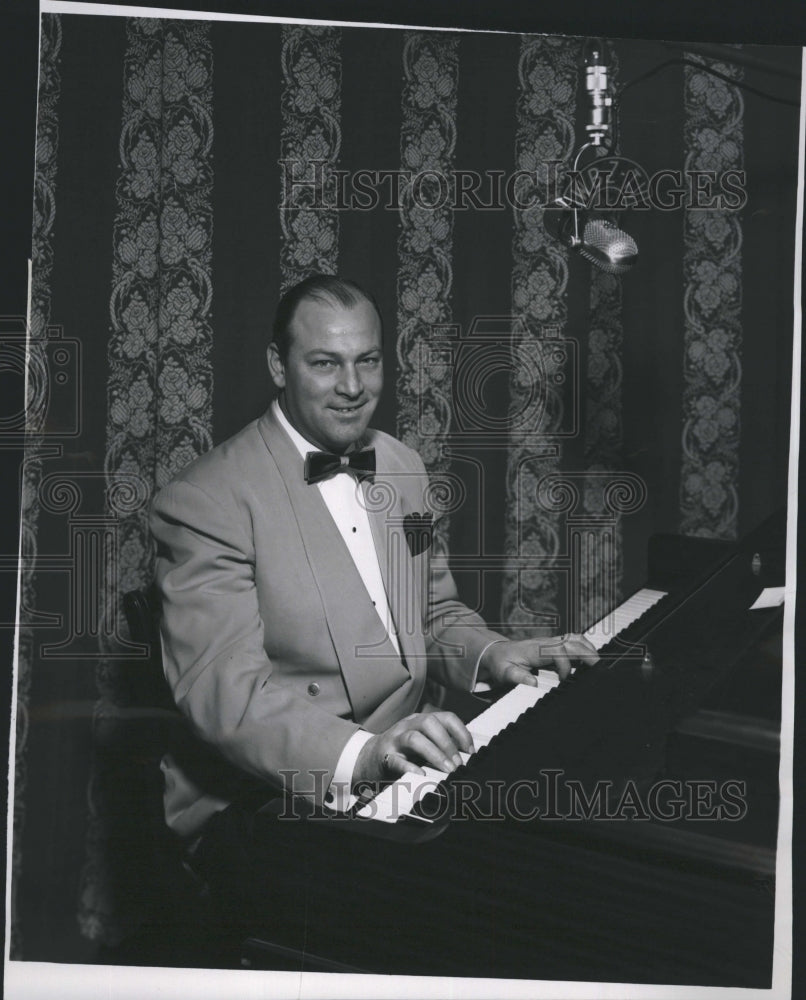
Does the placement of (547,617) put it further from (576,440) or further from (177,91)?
(177,91)

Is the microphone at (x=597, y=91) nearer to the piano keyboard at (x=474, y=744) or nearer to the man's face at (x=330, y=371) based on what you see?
the man's face at (x=330, y=371)

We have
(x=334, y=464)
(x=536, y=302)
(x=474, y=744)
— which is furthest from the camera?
(x=536, y=302)

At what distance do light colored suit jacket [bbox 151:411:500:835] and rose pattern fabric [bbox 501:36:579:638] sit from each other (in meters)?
0.45

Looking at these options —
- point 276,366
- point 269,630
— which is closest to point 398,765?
point 269,630

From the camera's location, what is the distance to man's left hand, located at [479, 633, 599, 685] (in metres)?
2.13

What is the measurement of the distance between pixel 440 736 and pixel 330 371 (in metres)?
0.86

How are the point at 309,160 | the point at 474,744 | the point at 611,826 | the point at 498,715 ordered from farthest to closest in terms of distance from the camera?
the point at 309,160
the point at 498,715
the point at 474,744
the point at 611,826

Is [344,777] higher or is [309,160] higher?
[309,160]

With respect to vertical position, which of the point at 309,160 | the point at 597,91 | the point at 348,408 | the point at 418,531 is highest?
the point at 597,91

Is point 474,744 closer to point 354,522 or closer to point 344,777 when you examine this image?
point 344,777

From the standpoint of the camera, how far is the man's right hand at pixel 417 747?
5.49ft

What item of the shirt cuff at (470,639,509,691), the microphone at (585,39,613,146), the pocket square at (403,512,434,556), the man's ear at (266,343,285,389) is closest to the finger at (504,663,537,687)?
the shirt cuff at (470,639,509,691)

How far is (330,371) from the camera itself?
2111 mm

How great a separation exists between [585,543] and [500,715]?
1.00 m
